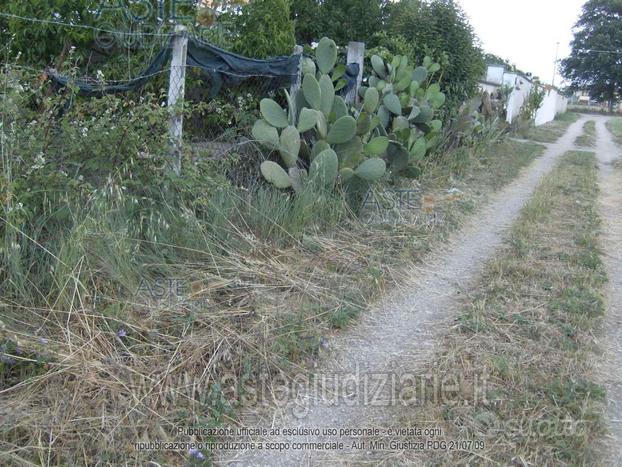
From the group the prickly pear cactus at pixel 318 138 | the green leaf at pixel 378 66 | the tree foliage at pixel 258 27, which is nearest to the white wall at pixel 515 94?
the green leaf at pixel 378 66

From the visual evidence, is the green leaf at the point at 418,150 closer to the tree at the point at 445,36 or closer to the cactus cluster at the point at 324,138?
the cactus cluster at the point at 324,138

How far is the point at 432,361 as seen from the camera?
3758mm

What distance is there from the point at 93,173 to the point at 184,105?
101 cm

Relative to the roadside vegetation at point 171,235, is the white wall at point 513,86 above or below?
above

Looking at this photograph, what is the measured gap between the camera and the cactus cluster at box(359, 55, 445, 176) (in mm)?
7777

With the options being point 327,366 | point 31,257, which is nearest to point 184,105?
point 31,257

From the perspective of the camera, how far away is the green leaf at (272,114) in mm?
5965

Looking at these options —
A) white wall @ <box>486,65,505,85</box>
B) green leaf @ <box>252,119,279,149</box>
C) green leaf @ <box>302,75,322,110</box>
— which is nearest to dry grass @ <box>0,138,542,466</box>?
green leaf @ <box>252,119,279,149</box>

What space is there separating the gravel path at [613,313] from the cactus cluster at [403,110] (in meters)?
2.46

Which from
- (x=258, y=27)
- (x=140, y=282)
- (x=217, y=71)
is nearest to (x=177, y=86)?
(x=217, y=71)

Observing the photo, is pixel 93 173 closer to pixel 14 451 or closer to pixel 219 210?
pixel 219 210

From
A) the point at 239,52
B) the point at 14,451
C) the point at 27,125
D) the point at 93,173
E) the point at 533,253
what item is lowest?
the point at 14,451

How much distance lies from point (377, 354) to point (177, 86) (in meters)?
2.90

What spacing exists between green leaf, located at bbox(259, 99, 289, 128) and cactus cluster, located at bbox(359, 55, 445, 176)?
68.2 inches
